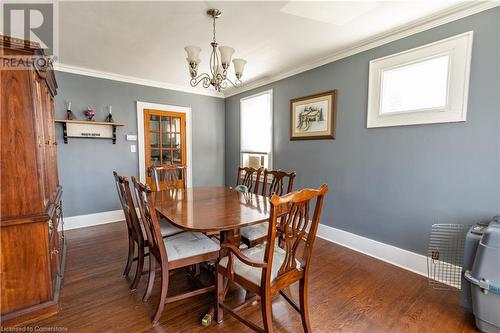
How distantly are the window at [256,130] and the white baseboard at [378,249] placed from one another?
4.84 ft

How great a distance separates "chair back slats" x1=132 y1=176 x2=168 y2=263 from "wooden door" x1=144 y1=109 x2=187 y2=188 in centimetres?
233

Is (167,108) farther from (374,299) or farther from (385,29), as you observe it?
(374,299)

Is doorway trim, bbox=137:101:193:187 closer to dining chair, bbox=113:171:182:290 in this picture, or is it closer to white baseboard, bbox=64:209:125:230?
white baseboard, bbox=64:209:125:230

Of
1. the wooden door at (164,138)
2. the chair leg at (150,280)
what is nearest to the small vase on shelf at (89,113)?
the wooden door at (164,138)

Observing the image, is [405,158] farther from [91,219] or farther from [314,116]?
[91,219]

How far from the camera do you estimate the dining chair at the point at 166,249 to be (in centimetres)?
153

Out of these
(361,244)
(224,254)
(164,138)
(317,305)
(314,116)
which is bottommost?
(317,305)

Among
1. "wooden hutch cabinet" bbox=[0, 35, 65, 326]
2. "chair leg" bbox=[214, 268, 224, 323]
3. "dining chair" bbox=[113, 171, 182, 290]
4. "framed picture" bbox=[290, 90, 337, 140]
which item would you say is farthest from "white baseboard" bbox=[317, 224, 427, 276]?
"wooden hutch cabinet" bbox=[0, 35, 65, 326]

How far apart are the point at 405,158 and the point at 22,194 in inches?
128

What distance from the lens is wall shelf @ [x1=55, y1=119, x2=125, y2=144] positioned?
3.34 m

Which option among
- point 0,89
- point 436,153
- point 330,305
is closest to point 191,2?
point 0,89

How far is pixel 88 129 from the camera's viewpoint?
3514 millimetres

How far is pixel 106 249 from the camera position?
9.12ft

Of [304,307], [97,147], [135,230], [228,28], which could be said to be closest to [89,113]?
[97,147]
